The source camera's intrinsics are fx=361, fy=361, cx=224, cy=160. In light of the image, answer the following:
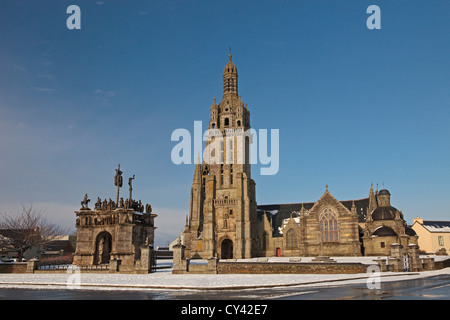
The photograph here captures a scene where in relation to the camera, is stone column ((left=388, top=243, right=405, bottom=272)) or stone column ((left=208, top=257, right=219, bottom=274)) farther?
stone column ((left=388, top=243, right=405, bottom=272))

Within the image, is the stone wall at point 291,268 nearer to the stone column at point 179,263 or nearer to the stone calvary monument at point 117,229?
the stone column at point 179,263

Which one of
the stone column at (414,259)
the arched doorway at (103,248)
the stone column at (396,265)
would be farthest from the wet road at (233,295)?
the arched doorway at (103,248)

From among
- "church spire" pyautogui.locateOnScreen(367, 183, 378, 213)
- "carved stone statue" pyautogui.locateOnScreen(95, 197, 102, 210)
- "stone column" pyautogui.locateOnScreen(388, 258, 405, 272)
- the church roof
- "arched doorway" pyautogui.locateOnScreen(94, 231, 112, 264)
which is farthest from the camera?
the church roof

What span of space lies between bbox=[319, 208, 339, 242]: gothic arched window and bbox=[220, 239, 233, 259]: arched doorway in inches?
670

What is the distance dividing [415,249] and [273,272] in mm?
13072

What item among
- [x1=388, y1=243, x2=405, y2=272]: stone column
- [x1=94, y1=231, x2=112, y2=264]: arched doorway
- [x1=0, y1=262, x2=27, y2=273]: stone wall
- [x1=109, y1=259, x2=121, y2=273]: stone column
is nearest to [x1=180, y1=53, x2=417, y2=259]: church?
[x1=388, y1=243, x2=405, y2=272]: stone column

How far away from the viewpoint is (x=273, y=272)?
93.9ft

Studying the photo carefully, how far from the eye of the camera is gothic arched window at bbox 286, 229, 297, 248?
217 feet

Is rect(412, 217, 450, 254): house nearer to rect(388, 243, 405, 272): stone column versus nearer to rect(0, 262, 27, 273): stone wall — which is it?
rect(388, 243, 405, 272): stone column

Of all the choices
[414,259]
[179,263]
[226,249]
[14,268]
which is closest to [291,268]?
[179,263]

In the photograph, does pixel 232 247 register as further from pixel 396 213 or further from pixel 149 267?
pixel 149 267

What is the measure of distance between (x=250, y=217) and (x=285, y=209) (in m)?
8.90

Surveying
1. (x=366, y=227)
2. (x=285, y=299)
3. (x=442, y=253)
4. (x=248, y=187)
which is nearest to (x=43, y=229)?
(x=248, y=187)

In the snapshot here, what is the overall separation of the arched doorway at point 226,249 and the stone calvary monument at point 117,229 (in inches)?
1333
